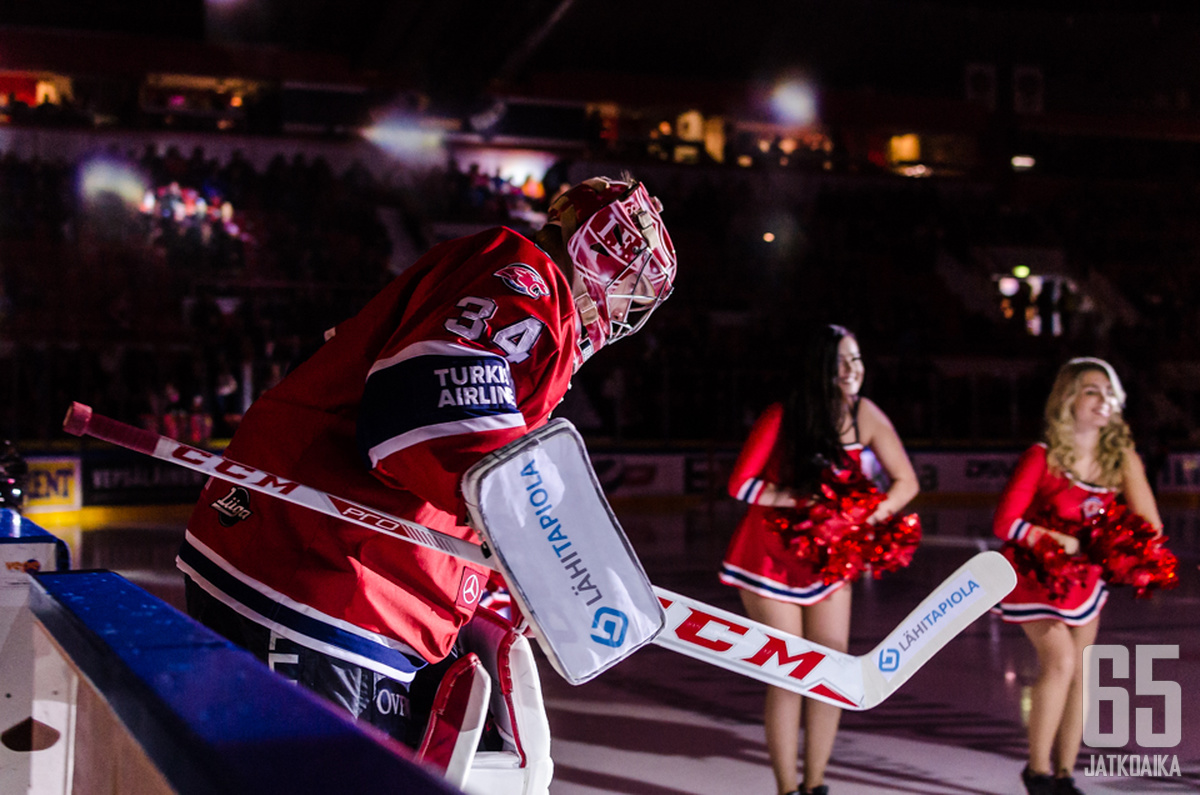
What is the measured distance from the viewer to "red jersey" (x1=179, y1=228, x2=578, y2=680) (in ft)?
3.83

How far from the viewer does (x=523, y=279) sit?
1.30 m

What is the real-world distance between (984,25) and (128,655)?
2495cm

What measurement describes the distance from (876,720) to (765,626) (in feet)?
12.3

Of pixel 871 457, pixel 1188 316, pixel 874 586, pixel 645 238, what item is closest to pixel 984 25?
pixel 1188 316

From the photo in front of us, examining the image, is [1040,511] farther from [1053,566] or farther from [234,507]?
[234,507]

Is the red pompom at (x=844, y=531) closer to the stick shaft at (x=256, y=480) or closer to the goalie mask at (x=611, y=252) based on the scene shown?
the goalie mask at (x=611, y=252)

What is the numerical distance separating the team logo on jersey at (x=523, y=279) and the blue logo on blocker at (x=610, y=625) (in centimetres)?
Answer: 39

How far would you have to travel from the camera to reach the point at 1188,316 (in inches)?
864

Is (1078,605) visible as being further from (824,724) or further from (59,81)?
(59,81)

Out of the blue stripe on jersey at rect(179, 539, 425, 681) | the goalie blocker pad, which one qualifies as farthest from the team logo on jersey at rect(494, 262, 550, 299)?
the blue stripe on jersey at rect(179, 539, 425, 681)

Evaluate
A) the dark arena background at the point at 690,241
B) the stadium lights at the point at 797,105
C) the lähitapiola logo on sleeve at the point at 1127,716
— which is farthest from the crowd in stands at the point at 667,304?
the lähitapiola logo on sleeve at the point at 1127,716

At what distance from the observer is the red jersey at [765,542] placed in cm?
388

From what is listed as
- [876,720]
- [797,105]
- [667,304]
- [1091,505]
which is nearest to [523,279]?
[1091,505]

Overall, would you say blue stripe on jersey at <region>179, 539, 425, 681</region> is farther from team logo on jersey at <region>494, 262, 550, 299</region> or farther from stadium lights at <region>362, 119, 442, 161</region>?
stadium lights at <region>362, 119, 442, 161</region>
